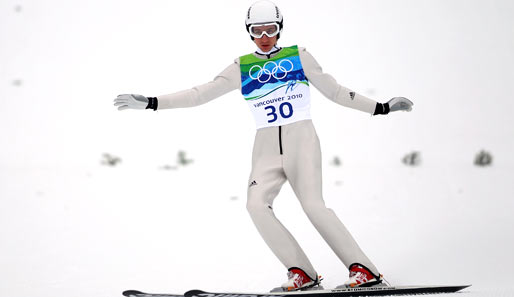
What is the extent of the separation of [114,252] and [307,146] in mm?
3453

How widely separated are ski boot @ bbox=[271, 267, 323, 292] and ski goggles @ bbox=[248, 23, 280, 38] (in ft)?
Result: 6.94

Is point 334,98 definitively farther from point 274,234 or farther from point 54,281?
point 54,281

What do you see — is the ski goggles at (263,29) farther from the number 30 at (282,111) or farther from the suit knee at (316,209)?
the suit knee at (316,209)

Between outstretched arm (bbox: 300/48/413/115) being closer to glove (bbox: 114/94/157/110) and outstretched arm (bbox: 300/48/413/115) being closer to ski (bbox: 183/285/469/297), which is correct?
glove (bbox: 114/94/157/110)

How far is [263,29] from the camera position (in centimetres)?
622

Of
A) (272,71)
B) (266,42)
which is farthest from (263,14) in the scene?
(272,71)

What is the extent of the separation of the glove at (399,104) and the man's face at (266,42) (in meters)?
1.19

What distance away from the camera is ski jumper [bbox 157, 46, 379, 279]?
607cm

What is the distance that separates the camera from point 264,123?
625cm

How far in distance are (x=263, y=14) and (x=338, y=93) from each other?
99cm

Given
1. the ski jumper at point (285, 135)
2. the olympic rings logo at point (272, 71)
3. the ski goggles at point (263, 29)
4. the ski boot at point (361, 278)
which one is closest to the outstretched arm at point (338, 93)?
the ski jumper at point (285, 135)

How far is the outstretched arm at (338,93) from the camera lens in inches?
246

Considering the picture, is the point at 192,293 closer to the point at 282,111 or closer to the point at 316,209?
the point at 316,209

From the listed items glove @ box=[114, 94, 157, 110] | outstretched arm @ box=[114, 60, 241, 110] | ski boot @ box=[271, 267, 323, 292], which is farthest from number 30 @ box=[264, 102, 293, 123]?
ski boot @ box=[271, 267, 323, 292]
